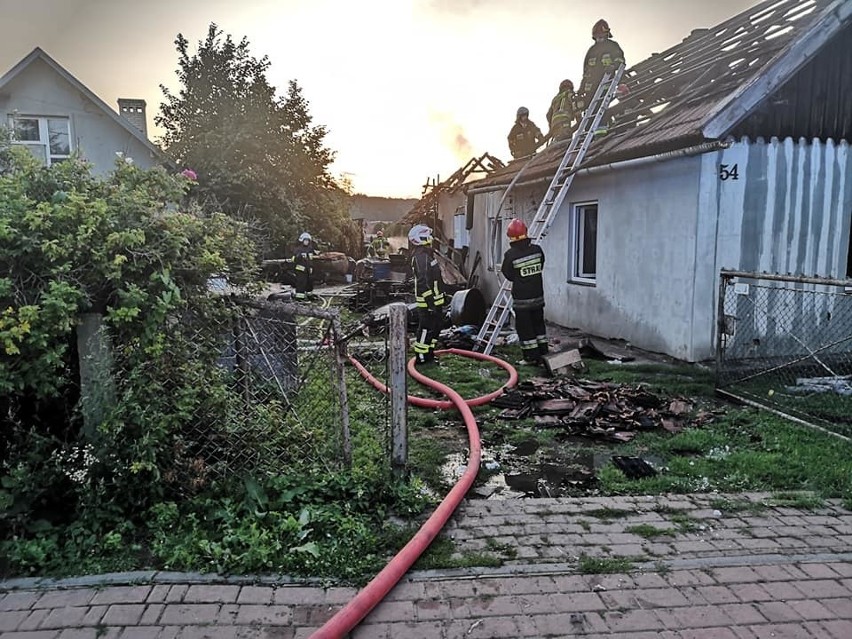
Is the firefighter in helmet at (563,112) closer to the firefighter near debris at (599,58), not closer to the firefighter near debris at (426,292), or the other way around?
the firefighter near debris at (599,58)

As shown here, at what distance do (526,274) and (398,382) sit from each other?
4.50m

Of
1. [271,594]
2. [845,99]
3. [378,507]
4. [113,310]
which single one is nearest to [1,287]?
[113,310]

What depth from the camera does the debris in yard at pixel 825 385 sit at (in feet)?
20.8

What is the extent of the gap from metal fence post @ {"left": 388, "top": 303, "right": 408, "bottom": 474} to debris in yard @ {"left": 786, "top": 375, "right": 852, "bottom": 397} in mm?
4905

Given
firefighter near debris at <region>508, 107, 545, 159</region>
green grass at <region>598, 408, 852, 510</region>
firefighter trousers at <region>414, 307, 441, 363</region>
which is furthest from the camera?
firefighter near debris at <region>508, 107, 545, 159</region>

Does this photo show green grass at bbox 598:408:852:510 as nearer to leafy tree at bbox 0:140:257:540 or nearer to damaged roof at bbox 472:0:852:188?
leafy tree at bbox 0:140:257:540

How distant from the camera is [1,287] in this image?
284 cm

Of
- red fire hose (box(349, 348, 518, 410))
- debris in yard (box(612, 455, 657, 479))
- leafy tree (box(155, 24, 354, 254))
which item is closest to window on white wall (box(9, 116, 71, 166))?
leafy tree (box(155, 24, 354, 254))

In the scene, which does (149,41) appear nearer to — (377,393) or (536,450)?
(377,393)

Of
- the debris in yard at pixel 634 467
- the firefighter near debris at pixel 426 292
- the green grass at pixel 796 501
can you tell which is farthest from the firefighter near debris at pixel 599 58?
the green grass at pixel 796 501

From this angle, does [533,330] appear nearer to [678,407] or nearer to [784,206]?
[678,407]

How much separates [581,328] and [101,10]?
9.33 m

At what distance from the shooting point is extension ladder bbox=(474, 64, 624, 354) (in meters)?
9.02

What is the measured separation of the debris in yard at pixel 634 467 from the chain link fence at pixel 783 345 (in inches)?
86.6
